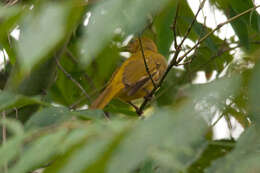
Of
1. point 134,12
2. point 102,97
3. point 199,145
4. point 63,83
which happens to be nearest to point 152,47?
point 63,83

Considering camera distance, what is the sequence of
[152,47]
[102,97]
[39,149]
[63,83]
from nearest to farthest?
[39,149] < [102,97] < [63,83] < [152,47]

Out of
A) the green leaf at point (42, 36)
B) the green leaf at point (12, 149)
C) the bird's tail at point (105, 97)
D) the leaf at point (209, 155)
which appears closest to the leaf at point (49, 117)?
the leaf at point (209, 155)

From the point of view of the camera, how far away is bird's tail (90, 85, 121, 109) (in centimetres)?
368

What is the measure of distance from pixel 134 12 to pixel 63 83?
3.29 m

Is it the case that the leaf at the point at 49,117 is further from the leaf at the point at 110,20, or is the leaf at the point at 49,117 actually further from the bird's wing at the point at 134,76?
the bird's wing at the point at 134,76

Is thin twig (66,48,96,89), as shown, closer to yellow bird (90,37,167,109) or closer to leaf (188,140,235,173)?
yellow bird (90,37,167,109)

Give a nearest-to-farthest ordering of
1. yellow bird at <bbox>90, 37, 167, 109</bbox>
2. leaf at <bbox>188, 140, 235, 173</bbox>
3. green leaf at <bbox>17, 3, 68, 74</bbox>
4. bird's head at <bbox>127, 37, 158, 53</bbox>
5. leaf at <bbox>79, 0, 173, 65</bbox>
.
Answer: green leaf at <bbox>17, 3, 68, 74</bbox>
leaf at <bbox>79, 0, 173, 65</bbox>
leaf at <bbox>188, 140, 235, 173</bbox>
yellow bird at <bbox>90, 37, 167, 109</bbox>
bird's head at <bbox>127, 37, 158, 53</bbox>

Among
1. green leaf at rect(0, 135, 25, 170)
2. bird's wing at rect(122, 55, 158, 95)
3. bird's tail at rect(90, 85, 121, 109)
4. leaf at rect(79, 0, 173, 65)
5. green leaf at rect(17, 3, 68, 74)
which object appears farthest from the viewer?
bird's wing at rect(122, 55, 158, 95)

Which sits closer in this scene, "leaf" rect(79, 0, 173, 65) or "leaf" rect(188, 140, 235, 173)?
"leaf" rect(79, 0, 173, 65)

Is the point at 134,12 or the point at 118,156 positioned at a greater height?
the point at 134,12

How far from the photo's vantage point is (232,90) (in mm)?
1504

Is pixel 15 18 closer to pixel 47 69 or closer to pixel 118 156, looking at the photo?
pixel 118 156

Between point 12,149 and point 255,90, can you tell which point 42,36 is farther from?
point 255,90

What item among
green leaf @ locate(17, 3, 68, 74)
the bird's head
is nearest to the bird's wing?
the bird's head
